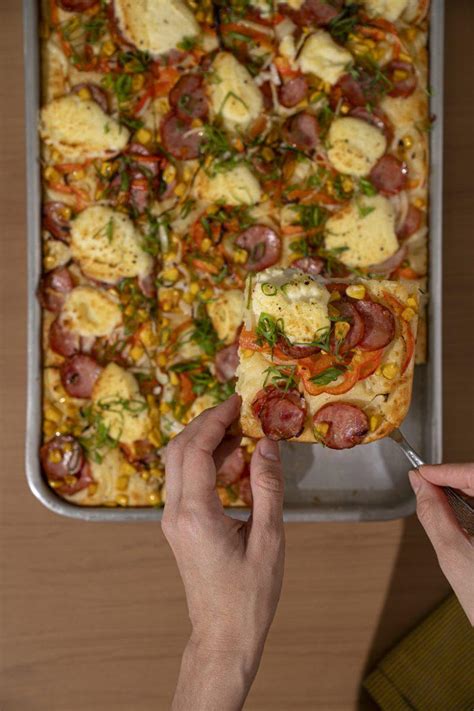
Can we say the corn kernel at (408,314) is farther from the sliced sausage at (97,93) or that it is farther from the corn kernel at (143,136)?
the sliced sausage at (97,93)

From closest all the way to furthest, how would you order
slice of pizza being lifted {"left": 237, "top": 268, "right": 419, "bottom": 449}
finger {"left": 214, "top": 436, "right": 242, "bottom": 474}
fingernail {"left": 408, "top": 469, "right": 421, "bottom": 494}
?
1. slice of pizza being lifted {"left": 237, "top": 268, "right": 419, "bottom": 449}
2. fingernail {"left": 408, "top": 469, "right": 421, "bottom": 494}
3. finger {"left": 214, "top": 436, "right": 242, "bottom": 474}

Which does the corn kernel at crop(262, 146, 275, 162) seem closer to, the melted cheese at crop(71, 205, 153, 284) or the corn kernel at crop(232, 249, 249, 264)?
the corn kernel at crop(232, 249, 249, 264)

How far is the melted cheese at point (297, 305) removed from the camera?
2041 millimetres

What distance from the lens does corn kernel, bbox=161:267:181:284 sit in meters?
2.66

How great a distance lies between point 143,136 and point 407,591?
2226 mm

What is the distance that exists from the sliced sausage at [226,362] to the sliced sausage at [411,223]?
2.64ft

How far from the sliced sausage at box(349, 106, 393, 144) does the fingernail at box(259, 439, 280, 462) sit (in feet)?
4.39

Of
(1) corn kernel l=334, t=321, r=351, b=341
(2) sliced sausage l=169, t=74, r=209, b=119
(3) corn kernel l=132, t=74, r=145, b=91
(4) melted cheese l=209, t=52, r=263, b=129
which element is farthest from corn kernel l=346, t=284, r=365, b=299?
(3) corn kernel l=132, t=74, r=145, b=91

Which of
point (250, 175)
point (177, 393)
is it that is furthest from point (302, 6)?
point (177, 393)

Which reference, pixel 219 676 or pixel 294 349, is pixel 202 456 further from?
pixel 219 676

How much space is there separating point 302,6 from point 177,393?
5.33ft

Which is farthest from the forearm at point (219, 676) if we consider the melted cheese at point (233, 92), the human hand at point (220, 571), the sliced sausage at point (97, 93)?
the sliced sausage at point (97, 93)

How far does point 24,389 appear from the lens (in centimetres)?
289

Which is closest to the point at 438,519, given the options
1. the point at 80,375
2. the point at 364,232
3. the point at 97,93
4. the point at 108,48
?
the point at 364,232
